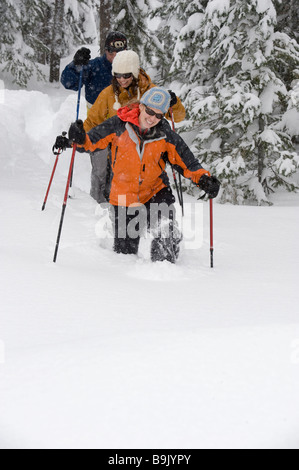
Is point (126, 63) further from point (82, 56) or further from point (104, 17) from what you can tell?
point (104, 17)

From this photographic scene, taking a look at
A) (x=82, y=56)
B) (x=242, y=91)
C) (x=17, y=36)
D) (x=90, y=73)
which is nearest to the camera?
(x=82, y=56)

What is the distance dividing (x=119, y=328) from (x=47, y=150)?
9196 mm

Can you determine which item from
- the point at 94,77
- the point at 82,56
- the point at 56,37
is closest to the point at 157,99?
the point at 82,56

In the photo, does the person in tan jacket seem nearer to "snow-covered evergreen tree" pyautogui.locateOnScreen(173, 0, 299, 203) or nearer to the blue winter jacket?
the blue winter jacket

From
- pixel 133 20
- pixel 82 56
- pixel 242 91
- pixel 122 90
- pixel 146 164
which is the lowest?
pixel 146 164

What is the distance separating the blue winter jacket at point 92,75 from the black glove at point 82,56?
211mm

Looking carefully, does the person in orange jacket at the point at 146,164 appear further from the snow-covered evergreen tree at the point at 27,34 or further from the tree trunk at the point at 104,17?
the snow-covered evergreen tree at the point at 27,34

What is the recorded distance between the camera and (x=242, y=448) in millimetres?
1776

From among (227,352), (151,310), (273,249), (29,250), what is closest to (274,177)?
(273,249)

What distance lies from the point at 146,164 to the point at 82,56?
2.59 metres

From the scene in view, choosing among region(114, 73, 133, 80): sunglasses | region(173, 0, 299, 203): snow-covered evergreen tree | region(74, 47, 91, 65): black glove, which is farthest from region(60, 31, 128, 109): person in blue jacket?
region(173, 0, 299, 203): snow-covered evergreen tree

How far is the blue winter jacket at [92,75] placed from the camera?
21.6ft

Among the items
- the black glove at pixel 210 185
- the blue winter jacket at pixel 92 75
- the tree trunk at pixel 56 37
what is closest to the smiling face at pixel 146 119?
the black glove at pixel 210 185

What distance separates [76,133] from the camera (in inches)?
166
